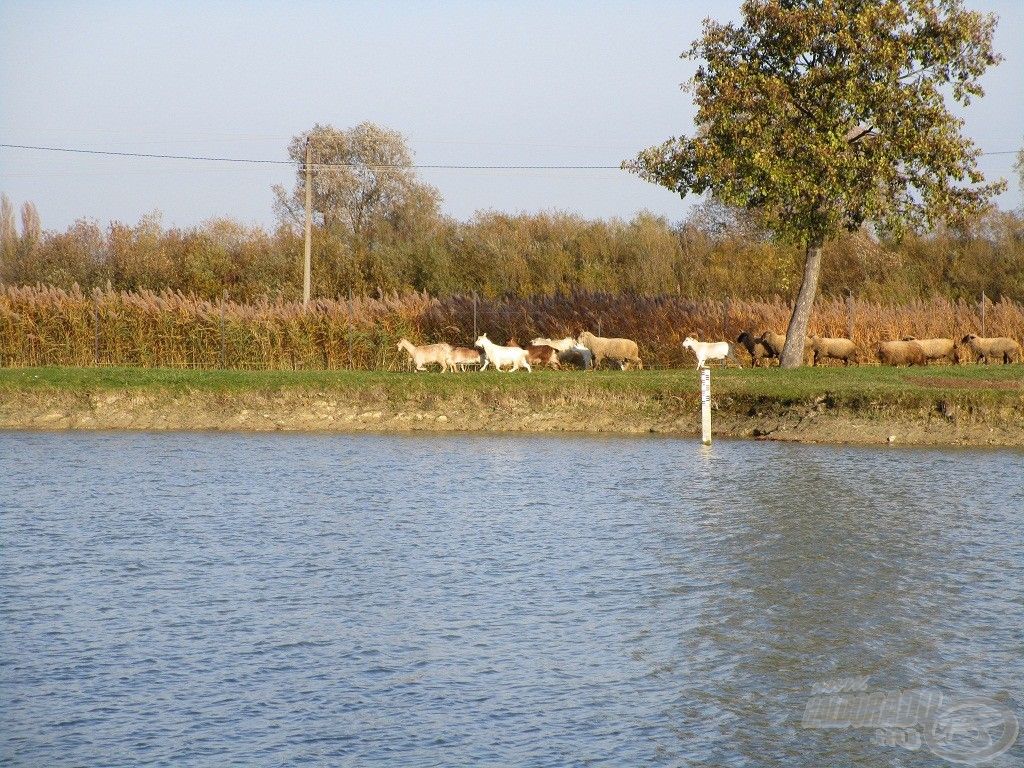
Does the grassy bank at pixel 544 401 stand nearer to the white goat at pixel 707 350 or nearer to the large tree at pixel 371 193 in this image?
the white goat at pixel 707 350

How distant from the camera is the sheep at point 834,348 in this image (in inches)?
1463

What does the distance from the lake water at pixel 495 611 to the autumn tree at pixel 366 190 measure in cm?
5726

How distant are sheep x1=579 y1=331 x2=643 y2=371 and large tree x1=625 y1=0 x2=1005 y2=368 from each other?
197 inches

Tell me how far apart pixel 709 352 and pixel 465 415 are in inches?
329

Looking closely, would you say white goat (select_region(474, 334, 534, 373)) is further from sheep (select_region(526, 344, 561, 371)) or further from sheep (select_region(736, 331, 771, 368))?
sheep (select_region(736, 331, 771, 368))

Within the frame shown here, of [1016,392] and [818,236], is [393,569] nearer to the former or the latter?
[1016,392]

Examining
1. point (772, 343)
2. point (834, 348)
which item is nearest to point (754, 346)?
point (772, 343)

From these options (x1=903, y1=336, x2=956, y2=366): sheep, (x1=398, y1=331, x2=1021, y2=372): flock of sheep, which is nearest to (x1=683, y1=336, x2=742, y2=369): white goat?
(x1=398, y1=331, x2=1021, y2=372): flock of sheep

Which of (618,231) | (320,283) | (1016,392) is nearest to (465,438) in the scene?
(1016,392)

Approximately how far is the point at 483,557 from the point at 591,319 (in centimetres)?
2671

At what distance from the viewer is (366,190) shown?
8100cm

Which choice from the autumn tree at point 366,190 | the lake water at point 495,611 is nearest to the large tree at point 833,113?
the lake water at point 495,611

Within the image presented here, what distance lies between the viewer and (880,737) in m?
9.29

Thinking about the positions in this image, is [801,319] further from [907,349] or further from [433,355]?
[433,355]
